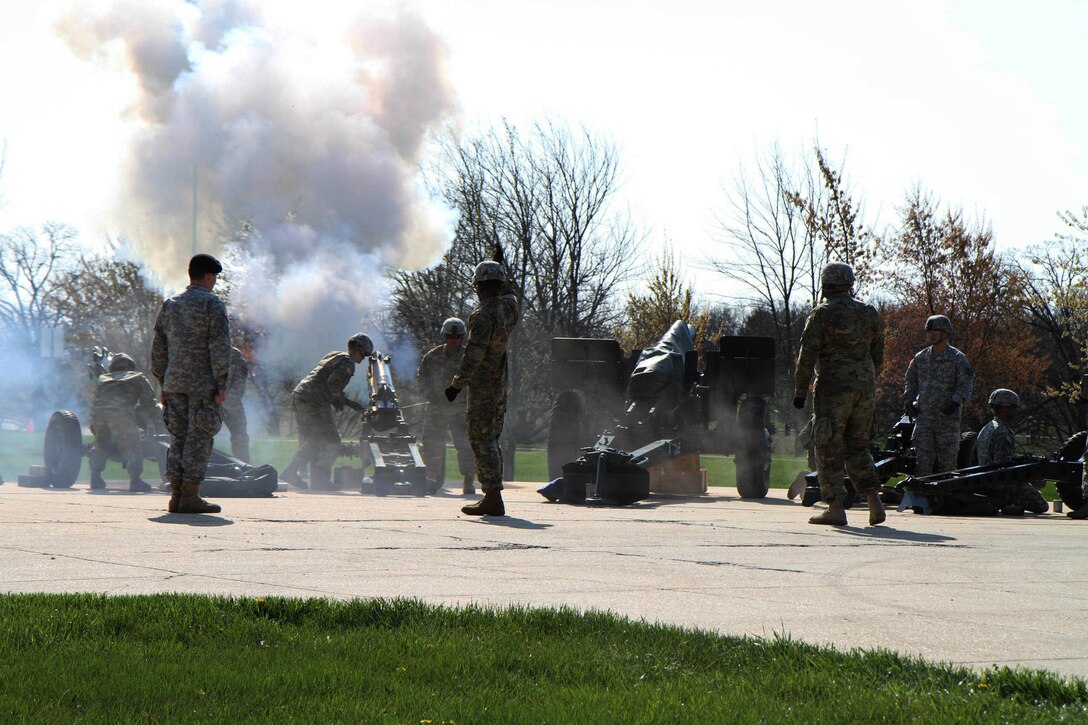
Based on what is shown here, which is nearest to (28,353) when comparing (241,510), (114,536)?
(241,510)

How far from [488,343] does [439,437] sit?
6.06m

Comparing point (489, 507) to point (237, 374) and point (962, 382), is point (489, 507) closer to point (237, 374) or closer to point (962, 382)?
point (962, 382)

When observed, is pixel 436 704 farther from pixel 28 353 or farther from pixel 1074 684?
pixel 28 353

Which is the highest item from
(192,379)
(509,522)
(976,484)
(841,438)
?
(192,379)

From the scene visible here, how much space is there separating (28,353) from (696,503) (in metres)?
32.9

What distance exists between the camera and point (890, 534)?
9391 millimetres

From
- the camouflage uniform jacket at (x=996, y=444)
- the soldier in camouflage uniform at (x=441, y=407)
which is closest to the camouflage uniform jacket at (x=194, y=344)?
the soldier in camouflage uniform at (x=441, y=407)

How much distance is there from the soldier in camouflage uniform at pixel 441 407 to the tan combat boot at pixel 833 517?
6289mm

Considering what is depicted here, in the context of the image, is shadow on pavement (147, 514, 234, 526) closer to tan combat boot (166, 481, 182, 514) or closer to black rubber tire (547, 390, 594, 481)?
tan combat boot (166, 481, 182, 514)

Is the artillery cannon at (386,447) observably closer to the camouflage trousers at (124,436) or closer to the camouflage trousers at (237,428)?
the camouflage trousers at (237,428)

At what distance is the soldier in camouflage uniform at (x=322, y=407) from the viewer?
1675 cm

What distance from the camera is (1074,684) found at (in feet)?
11.6

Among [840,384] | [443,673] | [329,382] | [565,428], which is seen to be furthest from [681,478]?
[443,673]

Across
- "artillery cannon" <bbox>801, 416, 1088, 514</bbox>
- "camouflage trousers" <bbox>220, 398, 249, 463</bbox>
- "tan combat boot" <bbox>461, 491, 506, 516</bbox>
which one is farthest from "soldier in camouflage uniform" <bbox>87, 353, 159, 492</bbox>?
"artillery cannon" <bbox>801, 416, 1088, 514</bbox>
